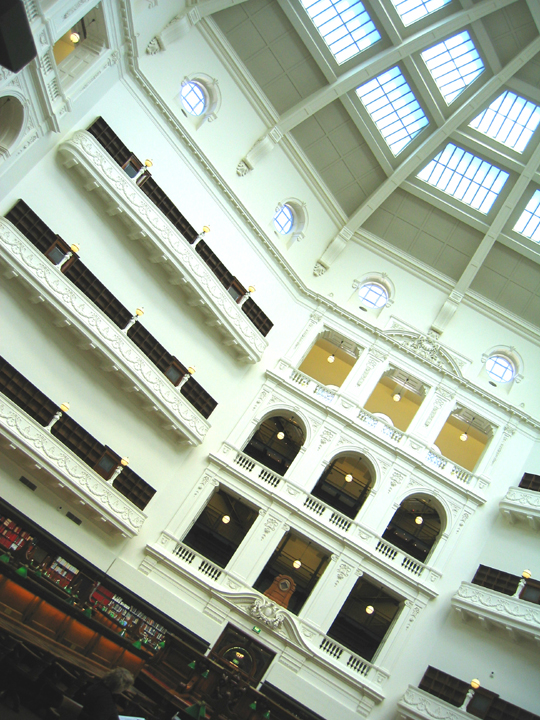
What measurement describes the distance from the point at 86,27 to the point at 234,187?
7.90 meters

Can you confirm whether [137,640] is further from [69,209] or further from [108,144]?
[108,144]

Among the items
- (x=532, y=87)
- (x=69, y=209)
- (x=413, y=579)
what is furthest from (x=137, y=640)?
(x=532, y=87)

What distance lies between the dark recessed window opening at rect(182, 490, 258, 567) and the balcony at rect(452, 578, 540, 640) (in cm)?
898

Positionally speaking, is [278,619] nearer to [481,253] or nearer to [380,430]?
[380,430]

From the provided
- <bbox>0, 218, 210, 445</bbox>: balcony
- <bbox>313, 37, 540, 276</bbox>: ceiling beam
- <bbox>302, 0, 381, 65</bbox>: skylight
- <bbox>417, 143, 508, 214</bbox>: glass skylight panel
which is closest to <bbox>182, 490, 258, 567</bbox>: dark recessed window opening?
<bbox>0, 218, 210, 445</bbox>: balcony

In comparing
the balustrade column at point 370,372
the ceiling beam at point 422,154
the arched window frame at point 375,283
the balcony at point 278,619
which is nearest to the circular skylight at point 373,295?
the arched window frame at point 375,283

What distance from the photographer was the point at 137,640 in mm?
15500

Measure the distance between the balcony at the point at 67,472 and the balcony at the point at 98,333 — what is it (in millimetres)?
3011

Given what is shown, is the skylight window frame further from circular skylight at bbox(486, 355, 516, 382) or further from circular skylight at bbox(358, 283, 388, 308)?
circular skylight at bbox(486, 355, 516, 382)

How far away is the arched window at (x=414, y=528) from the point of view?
2717cm

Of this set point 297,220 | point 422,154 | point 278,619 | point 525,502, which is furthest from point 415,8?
point 278,619

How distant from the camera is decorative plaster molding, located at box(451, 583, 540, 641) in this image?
20656mm

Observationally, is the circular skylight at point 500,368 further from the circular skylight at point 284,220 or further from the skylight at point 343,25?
the skylight at point 343,25

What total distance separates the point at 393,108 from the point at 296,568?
2153cm
